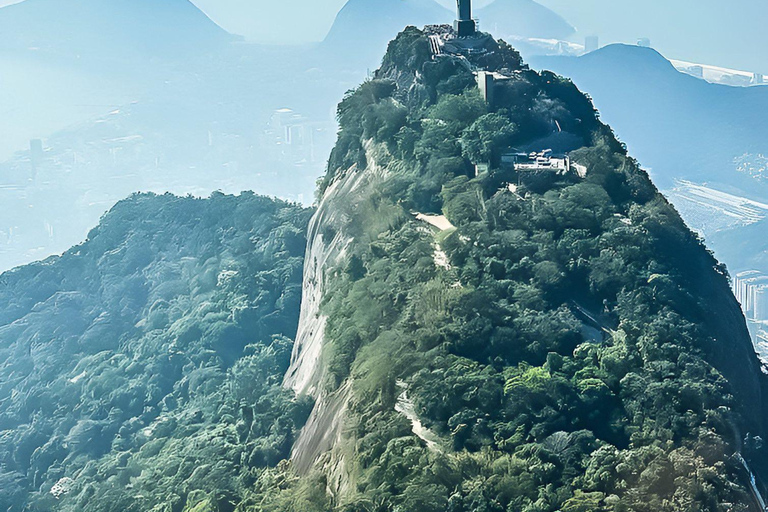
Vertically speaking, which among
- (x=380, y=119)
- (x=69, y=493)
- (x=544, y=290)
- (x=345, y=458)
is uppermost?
(x=380, y=119)

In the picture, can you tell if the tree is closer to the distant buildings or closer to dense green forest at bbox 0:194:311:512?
dense green forest at bbox 0:194:311:512

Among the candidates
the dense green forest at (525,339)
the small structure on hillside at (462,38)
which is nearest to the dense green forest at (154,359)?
the dense green forest at (525,339)

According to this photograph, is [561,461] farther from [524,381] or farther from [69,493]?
[69,493]

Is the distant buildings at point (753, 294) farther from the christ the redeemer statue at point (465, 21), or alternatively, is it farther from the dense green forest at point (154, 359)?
the christ the redeemer statue at point (465, 21)

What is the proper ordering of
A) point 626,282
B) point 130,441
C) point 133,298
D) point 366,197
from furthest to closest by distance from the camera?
point 133,298 < point 130,441 < point 366,197 < point 626,282

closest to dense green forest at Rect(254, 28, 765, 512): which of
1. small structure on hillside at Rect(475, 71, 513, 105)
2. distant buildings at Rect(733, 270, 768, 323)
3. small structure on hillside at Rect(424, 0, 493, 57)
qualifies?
small structure on hillside at Rect(475, 71, 513, 105)

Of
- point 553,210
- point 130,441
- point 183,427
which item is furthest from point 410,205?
point 130,441
